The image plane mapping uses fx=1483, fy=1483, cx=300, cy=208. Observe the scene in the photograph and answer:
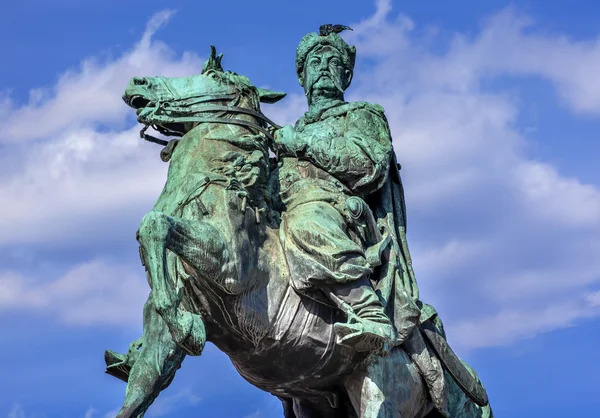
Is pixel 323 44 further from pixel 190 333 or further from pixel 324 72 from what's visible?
pixel 190 333

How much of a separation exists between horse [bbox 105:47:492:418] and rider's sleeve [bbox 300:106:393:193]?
0.44 m

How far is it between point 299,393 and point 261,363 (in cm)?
73

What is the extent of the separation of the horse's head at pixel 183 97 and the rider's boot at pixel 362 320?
185cm

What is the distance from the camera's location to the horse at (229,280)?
37.5 feet

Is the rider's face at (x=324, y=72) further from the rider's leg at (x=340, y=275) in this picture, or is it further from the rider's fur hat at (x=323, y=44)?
the rider's leg at (x=340, y=275)

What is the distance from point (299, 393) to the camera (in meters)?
13.0

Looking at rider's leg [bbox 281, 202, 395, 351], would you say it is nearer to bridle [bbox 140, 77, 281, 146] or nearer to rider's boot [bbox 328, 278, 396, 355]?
rider's boot [bbox 328, 278, 396, 355]

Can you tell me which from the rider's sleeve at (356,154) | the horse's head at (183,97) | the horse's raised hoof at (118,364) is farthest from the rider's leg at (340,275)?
the horse's raised hoof at (118,364)

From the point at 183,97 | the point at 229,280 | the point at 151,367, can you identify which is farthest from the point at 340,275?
the point at 183,97

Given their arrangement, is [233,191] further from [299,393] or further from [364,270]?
[299,393]

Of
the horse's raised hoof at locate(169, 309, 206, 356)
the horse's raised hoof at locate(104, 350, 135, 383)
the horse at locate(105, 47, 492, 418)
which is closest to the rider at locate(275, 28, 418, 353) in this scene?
the horse at locate(105, 47, 492, 418)

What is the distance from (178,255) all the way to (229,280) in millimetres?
471

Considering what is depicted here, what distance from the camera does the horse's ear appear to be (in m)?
13.0

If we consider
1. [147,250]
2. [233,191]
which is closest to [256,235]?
[233,191]
